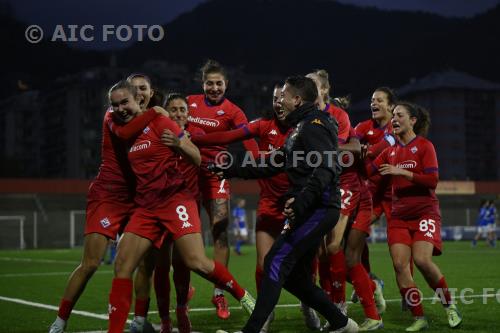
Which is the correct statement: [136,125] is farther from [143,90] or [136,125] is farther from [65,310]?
[65,310]

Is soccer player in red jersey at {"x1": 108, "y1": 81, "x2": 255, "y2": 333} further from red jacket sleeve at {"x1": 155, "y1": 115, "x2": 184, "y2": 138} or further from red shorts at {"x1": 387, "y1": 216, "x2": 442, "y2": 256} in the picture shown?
red shorts at {"x1": 387, "y1": 216, "x2": 442, "y2": 256}

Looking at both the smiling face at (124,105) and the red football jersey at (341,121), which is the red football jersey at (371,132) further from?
the smiling face at (124,105)

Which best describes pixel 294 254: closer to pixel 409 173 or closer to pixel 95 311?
pixel 409 173

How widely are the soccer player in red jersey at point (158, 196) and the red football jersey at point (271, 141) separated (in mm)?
1311

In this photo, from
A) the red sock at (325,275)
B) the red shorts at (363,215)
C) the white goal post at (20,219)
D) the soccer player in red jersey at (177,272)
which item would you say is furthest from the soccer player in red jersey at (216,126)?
the white goal post at (20,219)

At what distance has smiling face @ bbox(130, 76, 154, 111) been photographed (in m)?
8.57

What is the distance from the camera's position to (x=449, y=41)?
516 feet

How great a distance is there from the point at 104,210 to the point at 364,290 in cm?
286

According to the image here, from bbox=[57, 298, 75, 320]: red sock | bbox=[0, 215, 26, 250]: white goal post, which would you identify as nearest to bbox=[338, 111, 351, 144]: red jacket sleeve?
bbox=[57, 298, 75, 320]: red sock

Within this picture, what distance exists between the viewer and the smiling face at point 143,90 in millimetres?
8570

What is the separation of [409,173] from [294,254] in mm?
2184

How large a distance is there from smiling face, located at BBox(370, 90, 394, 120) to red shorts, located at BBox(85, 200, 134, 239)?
360 cm

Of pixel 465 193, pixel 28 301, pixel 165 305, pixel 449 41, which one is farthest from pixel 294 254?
pixel 449 41

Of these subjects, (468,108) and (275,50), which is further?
(275,50)
